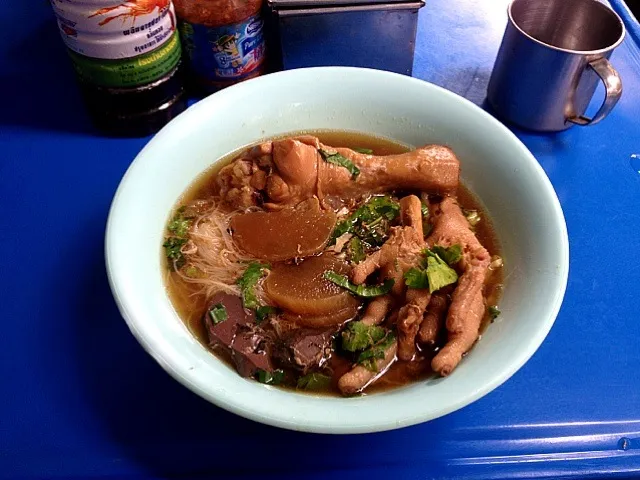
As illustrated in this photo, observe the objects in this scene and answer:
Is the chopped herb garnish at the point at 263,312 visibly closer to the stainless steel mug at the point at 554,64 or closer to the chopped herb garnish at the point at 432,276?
the chopped herb garnish at the point at 432,276

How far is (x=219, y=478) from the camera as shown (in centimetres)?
139

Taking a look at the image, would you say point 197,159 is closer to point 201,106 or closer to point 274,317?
point 201,106

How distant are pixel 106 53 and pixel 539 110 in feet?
5.22

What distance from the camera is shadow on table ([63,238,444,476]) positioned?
4.65 feet

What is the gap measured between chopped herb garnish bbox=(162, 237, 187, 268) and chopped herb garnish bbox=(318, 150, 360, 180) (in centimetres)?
53

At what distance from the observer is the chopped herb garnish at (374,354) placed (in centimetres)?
144

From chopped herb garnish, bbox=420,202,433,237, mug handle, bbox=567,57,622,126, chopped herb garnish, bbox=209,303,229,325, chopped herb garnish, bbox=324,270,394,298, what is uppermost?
mug handle, bbox=567,57,622,126

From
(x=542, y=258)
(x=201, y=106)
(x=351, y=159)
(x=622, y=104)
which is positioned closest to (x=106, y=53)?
(x=201, y=106)

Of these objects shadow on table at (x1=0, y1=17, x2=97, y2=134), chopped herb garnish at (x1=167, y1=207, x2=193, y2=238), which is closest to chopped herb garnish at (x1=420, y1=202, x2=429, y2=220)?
chopped herb garnish at (x1=167, y1=207, x2=193, y2=238)

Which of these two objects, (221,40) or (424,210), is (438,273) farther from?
(221,40)

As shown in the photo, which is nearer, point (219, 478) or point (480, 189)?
point (219, 478)

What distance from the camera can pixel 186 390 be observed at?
60.2 inches

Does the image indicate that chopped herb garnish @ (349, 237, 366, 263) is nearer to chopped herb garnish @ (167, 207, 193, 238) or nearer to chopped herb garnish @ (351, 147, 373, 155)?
chopped herb garnish @ (351, 147, 373, 155)

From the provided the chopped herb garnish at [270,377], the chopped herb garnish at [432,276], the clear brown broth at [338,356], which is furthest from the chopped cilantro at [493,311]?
the chopped herb garnish at [270,377]
